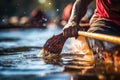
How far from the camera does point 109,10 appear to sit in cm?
497

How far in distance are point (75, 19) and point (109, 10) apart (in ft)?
1.84

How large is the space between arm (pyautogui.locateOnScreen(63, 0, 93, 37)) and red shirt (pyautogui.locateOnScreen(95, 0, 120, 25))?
0.30 m

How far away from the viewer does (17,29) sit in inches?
674

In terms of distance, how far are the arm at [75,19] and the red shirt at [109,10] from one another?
11.6 inches

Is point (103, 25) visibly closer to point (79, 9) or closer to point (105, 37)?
point (79, 9)

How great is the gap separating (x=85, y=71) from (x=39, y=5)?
47.3 m

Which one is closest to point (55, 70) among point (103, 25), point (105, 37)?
point (105, 37)

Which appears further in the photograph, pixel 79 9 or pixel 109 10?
pixel 79 9

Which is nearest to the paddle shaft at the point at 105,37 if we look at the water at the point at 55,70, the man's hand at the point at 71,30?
the man's hand at the point at 71,30

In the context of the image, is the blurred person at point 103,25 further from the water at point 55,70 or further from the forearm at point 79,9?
the water at point 55,70

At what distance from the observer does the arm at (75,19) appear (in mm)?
5061

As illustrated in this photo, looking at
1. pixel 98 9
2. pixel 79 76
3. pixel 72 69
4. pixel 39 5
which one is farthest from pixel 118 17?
pixel 39 5

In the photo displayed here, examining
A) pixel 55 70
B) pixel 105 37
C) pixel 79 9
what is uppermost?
pixel 79 9

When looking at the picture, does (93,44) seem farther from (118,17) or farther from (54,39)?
(54,39)
